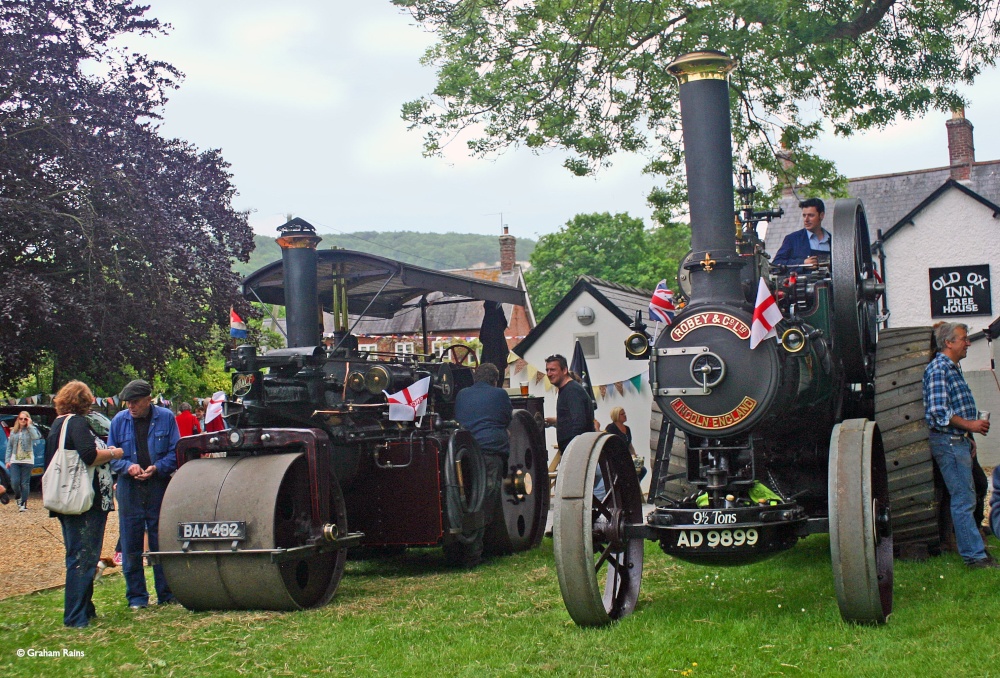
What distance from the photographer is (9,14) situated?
16.2 metres

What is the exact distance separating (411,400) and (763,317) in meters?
3.45

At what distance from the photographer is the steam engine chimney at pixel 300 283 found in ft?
28.5

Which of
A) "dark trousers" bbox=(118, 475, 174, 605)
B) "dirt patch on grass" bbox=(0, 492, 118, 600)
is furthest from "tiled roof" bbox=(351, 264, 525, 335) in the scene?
"dark trousers" bbox=(118, 475, 174, 605)

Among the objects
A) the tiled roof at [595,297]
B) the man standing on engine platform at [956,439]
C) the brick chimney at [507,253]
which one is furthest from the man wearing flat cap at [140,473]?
the brick chimney at [507,253]

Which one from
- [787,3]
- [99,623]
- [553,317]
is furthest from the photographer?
[553,317]

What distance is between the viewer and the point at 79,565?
6.36 m

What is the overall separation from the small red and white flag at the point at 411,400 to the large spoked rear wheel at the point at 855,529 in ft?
11.9

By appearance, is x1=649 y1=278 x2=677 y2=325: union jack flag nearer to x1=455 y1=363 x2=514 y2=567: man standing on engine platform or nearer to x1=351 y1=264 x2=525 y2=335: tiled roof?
x1=455 y1=363 x2=514 y2=567: man standing on engine platform

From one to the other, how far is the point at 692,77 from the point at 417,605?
355cm

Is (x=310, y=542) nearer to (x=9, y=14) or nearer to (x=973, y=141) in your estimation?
(x=9, y=14)

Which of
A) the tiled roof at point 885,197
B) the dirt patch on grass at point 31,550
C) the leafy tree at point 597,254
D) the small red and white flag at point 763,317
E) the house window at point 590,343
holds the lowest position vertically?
the dirt patch on grass at point 31,550

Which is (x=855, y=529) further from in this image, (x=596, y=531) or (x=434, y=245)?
(x=434, y=245)

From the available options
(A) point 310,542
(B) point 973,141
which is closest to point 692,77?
(A) point 310,542

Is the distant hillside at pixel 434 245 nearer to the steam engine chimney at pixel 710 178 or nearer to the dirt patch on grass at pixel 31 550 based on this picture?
the dirt patch on grass at pixel 31 550
